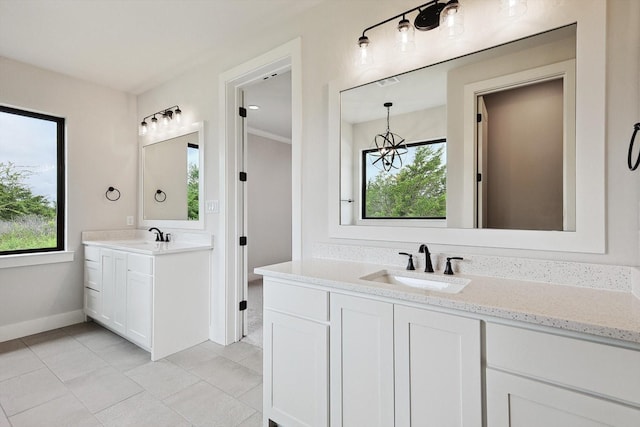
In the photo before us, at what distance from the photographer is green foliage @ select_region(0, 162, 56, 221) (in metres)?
2.90

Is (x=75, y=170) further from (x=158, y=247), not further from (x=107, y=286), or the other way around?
(x=158, y=247)

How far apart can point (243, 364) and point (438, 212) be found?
1.85 m

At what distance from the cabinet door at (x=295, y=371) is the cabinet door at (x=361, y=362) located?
0.06 m

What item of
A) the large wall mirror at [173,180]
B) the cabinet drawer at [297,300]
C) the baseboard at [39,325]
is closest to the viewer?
the cabinet drawer at [297,300]

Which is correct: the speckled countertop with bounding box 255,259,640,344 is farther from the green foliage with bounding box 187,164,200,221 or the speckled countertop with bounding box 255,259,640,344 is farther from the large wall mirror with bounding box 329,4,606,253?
the green foliage with bounding box 187,164,200,221

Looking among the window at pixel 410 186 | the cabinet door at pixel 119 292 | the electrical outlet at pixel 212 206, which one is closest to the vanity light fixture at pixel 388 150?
the window at pixel 410 186

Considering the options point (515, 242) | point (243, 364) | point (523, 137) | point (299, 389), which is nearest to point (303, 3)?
point (523, 137)

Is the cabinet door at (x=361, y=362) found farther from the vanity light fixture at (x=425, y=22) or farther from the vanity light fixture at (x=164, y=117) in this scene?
the vanity light fixture at (x=164, y=117)

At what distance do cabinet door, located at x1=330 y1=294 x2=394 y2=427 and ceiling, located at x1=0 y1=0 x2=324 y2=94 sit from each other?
2.05m

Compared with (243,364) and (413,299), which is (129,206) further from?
(413,299)

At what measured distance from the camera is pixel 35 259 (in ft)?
9.84

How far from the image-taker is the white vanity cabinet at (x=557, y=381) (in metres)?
0.85

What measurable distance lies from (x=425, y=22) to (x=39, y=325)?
167 inches

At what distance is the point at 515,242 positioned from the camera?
143 centimetres
